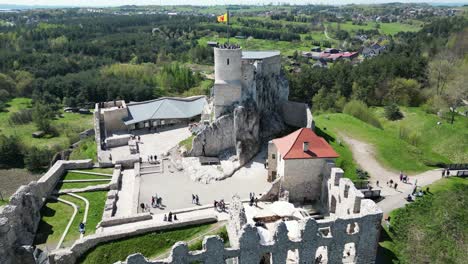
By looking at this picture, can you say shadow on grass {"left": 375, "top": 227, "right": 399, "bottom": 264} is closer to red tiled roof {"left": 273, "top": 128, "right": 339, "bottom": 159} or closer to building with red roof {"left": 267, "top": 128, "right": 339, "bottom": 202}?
building with red roof {"left": 267, "top": 128, "right": 339, "bottom": 202}

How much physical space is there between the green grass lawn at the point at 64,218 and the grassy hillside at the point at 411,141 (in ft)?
99.4

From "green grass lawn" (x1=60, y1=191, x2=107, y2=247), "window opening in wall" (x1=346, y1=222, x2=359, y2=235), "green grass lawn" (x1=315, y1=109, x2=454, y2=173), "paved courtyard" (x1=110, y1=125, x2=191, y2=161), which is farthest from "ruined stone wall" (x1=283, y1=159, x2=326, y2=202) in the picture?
"paved courtyard" (x1=110, y1=125, x2=191, y2=161)

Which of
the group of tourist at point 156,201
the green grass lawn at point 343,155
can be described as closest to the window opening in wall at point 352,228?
the green grass lawn at point 343,155

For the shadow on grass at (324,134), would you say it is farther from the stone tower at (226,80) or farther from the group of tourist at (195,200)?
the group of tourist at (195,200)

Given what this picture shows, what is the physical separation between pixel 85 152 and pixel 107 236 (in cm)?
2340

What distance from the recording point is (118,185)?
35.1m

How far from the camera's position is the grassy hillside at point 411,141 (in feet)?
136

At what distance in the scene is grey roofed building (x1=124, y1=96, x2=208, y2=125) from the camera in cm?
4938

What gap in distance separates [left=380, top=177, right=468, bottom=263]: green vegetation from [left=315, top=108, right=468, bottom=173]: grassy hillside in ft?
19.5

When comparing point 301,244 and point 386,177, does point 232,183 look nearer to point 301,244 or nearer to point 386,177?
point 301,244

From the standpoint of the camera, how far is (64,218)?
2942 centimetres

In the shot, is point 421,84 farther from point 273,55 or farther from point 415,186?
point 415,186

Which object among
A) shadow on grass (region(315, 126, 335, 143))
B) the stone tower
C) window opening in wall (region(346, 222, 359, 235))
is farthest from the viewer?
shadow on grass (region(315, 126, 335, 143))

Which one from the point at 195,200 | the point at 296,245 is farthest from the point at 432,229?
the point at 195,200
